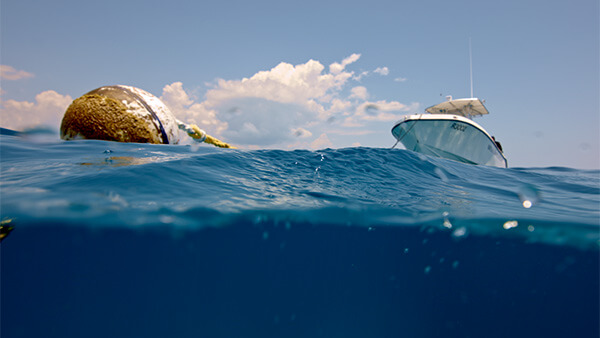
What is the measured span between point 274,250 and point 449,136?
12.8 meters

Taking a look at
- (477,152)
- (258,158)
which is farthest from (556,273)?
(477,152)

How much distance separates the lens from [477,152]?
14.5m

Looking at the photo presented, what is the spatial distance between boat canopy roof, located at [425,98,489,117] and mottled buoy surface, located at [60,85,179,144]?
1946 centimetres

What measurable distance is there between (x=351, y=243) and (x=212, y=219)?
2407 millimetres

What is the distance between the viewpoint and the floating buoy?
603 cm

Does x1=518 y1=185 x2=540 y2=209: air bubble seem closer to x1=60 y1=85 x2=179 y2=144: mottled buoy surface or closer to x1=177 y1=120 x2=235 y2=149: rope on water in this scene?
x1=177 y1=120 x2=235 y2=149: rope on water

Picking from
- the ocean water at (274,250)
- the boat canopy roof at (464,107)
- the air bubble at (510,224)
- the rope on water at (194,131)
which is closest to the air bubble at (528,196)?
the ocean water at (274,250)

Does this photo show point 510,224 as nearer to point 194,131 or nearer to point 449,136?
point 194,131

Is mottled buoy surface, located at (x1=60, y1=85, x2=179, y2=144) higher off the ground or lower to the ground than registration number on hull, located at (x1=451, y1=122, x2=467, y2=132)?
lower

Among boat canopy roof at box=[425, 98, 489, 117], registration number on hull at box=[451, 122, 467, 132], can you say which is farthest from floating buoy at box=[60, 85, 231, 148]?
boat canopy roof at box=[425, 98, 489, 117]

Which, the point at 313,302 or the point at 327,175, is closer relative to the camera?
the point at 313,302

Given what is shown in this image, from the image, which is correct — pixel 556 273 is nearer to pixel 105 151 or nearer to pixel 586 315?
pixel 586 315

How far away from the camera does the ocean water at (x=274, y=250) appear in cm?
322

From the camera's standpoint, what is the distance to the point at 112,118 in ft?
19.9
